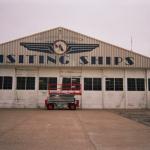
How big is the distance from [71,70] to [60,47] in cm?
265

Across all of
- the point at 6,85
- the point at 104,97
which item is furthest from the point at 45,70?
the point at 104,97

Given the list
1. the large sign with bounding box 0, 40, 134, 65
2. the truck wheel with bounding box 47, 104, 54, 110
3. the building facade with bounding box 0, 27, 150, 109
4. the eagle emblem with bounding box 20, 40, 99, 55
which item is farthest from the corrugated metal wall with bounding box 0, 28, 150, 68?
the truck wheel with bounding box 47, 104, 54, 110

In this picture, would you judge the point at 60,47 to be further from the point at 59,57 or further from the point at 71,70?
the point at 71,70

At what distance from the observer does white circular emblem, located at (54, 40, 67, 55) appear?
3042 centimetres

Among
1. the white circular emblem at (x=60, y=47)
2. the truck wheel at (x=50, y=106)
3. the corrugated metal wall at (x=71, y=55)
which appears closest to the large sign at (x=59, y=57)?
the white circular emblem at (x=60, y=47)

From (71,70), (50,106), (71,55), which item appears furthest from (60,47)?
(50,106)

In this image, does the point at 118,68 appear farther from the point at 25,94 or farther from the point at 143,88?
the point at 25,94

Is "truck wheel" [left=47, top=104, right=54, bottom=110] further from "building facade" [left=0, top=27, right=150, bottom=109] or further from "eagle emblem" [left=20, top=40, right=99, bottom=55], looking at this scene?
"eagle emblem" [left=20, top=40, right=99, bottom=55]

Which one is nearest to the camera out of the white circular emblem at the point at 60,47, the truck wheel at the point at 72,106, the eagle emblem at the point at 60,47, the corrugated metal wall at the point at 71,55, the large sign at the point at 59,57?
the truck wheel at the point at 72,106

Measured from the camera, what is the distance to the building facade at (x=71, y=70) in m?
30.1

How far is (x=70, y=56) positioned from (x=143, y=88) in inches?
330

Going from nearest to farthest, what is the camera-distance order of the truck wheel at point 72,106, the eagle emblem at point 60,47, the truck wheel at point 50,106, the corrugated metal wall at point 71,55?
the truck wheel at point 50,106 < the truck wheel at point 72,106 < the corrugated metal wall at point 71,55 < the eagle emblem at point 60,47

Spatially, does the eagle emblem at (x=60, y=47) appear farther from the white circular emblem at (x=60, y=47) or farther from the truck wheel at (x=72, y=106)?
the truck wheel at (x=72, y=106)

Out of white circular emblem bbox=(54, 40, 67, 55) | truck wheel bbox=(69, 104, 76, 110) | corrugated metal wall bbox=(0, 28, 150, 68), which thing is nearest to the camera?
truck wheel bbox=(69, 104, 76, 110)
